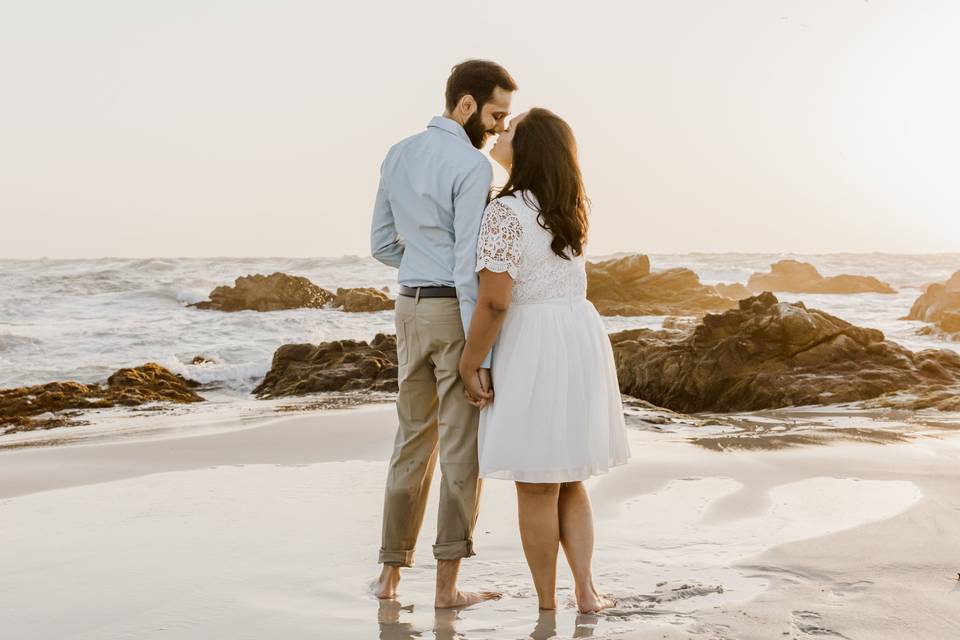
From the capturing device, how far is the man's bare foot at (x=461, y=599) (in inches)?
130

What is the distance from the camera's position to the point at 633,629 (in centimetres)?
293

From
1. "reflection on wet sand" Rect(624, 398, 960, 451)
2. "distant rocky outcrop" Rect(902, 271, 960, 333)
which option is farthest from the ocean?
"reflection on wet sand" Rect(624, 398, 960, 451)

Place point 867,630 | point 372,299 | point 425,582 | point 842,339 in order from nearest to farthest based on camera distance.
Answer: point 867,630, point 425,582, point 842,339, point 372,299

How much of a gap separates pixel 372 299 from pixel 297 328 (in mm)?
5586

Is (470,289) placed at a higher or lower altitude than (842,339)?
higher

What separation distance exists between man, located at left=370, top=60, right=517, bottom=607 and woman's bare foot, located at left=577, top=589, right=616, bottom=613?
1.15 feet

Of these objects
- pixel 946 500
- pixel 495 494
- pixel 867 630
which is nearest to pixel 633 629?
pixel 867 630

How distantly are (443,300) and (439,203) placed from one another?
0.32 m

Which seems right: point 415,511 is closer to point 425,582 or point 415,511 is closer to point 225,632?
point 425,582

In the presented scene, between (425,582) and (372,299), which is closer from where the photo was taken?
(425,582)

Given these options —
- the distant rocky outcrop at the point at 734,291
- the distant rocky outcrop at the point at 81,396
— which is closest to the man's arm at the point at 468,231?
the distant rocky outcrop at the point at 81,396

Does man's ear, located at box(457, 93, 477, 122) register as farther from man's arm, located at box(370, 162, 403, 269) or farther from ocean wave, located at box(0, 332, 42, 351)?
ocean wave, located at box(0, 332, 42, 351)

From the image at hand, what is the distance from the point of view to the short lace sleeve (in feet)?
9.87

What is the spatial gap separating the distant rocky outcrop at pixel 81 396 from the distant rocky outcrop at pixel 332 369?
0.93 metres
